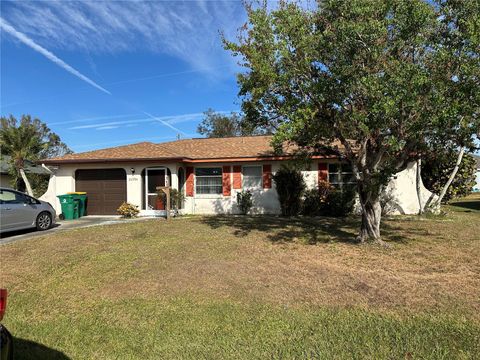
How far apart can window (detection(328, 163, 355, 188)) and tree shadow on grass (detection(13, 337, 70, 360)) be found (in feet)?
47.8

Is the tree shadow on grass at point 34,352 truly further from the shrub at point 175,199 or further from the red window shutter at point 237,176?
the red window shutter at point 237,176

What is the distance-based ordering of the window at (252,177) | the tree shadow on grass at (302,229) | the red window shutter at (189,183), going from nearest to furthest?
1. the tree shadow on grass at (302,229)
2. the window at (252,177)
3. the red window shutter at (189,183)

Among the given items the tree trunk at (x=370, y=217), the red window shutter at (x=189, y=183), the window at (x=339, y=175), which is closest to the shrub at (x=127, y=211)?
the red window shutter at (x=189, y=183)

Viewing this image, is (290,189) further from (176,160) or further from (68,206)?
(68,206)

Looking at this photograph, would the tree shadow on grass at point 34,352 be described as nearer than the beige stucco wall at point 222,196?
Yes

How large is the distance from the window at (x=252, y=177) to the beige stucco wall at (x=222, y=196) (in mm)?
260

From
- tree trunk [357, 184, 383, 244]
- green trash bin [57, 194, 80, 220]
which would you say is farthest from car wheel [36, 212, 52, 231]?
tree trunk [357, 184, 383, 244]

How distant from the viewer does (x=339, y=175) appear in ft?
56.9

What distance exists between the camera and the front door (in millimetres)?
17891

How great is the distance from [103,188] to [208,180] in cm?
509

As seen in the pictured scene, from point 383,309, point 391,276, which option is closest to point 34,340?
point 383,309

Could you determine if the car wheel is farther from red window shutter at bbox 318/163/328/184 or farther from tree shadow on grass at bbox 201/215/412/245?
red window shutter at bbox 318/163/328/184

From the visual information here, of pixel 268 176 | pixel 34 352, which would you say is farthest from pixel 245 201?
pixel 34 352

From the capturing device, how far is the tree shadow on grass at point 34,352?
4.18 metres
